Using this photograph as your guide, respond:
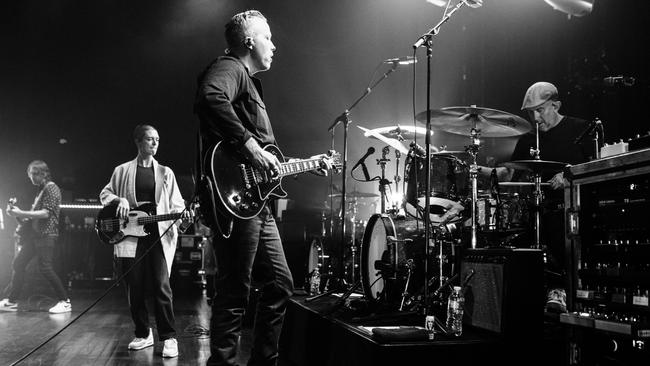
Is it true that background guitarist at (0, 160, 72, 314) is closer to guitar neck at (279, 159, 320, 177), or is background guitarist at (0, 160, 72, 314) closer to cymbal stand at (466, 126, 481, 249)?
guitar neck at (279, 159, 320, 177)

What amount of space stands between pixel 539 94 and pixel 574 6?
100cm

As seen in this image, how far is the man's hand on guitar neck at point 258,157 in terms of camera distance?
2.81 meters

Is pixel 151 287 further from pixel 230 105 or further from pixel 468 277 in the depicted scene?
pixel 468 277

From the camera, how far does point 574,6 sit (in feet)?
17.6

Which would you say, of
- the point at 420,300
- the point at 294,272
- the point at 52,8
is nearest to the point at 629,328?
the point at 420,300

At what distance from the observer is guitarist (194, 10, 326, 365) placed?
9.12ft

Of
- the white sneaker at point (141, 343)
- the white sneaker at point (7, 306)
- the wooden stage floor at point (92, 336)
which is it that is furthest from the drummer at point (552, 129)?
the white sneaker at point (7, 306)

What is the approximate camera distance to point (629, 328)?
2.63 m

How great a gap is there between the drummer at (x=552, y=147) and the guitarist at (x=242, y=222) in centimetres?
255

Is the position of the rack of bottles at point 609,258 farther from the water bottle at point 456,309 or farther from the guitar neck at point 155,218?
the guitar neck at point 155,218

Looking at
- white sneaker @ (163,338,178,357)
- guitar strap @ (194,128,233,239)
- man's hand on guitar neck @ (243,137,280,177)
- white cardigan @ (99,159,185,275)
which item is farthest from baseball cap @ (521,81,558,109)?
white sneaker @ (163,338,178,357)

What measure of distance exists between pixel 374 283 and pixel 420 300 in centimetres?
60

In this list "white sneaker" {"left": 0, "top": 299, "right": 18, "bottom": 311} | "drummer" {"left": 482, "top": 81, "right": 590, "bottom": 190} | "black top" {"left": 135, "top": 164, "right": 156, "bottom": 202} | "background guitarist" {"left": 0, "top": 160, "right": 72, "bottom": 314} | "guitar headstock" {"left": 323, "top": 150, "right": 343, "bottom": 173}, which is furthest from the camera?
"background guitarist" {"left": 0, "top": 160, "right": 72, "bottom": 314}

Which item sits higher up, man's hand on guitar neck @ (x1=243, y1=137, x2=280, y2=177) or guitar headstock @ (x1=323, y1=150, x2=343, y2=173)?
guitar headstock @ (x1=323, y1=150, x2=343, y2=173)
